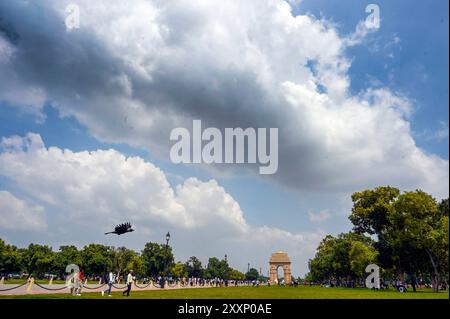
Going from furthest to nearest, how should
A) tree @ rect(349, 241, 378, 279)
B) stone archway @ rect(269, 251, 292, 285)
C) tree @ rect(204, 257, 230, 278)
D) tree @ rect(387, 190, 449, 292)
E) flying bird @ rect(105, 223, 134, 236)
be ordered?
tree @ rect(204, 257, 230, 278) → stone archway @ rect(269, 251, 292, 285) → tree @ rect(349, 241, 378, 279) → tree @ rect(387, 190, 449, 292) → flying bird @ rect(105, 223, 134, 236)

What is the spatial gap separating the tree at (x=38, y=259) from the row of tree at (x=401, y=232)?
59.4m

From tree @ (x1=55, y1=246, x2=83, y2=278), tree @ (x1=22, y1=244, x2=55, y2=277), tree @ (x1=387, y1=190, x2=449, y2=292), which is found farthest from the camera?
tree @ (x1=55, y1=246, x2=83, y2=278)

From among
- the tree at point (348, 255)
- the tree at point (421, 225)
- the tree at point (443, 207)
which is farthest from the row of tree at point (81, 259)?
the tree at point (443, 207)

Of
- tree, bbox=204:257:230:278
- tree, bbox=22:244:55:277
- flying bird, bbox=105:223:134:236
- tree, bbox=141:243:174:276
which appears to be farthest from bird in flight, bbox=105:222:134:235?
tree, bbox=204:257:230:278

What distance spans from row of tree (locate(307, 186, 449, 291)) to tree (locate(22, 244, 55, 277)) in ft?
195

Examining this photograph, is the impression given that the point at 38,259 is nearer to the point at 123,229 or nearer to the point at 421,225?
the point at 123,229

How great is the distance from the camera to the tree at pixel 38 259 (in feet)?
237

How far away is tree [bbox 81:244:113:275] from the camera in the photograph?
76125mm

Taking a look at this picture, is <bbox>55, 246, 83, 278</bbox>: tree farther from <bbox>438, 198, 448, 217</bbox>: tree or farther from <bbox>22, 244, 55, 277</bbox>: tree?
<bbox>438, 198, 448, 217</bbox>: tree

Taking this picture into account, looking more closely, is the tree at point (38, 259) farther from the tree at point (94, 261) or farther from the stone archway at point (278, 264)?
the stone archway at point (278, 264)
